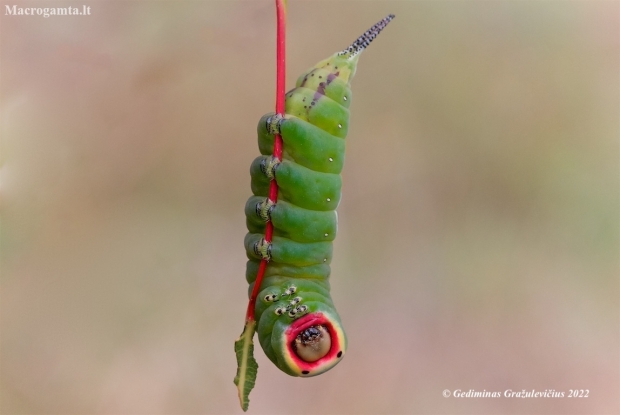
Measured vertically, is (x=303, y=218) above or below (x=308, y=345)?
above

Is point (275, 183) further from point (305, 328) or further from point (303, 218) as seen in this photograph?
point (305, 328)

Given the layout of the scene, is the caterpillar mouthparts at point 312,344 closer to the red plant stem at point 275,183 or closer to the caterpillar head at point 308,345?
the caterpillar head at point 308,345

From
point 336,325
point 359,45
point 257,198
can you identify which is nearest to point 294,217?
point 257,198

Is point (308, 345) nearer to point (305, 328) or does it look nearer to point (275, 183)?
point (305, 328)

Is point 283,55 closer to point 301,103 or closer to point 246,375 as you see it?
point 301,103

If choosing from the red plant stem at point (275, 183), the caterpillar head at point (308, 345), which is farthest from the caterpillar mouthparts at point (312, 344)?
the red plant stem at point (275, 183)

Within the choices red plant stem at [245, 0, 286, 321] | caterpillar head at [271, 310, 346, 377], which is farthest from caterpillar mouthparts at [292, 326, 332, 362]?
red plant stem at [245, 0, 286, 321]

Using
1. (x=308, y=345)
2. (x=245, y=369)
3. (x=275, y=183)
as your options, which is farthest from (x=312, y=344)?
(x=275, y=183)

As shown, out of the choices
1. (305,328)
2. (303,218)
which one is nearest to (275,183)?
(303,218)
